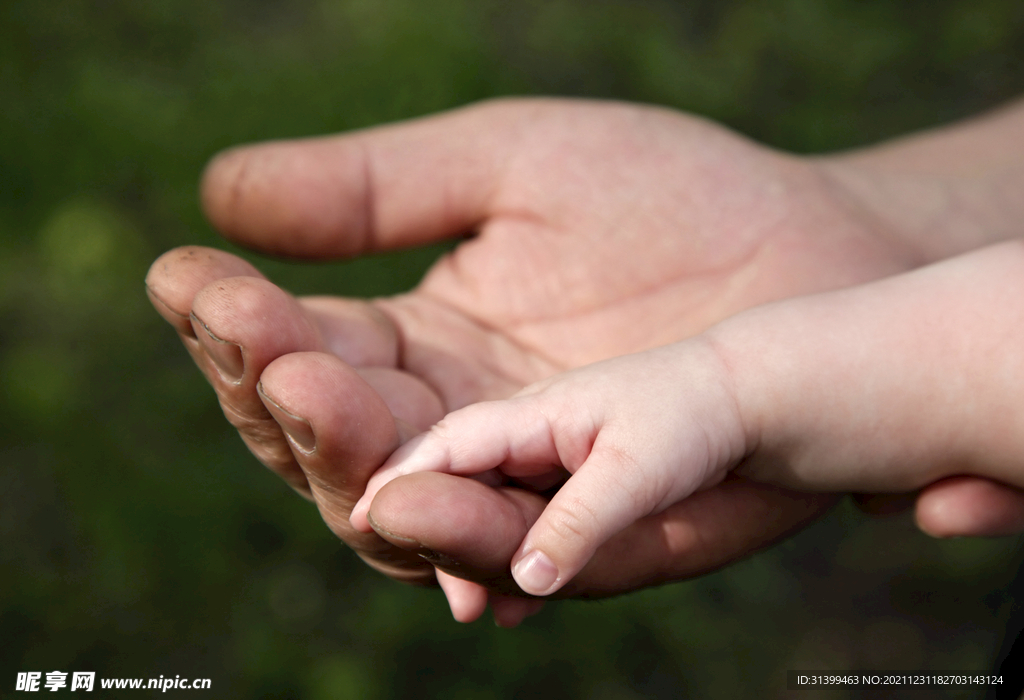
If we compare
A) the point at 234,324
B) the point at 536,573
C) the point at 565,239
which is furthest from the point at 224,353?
the point at 565,239

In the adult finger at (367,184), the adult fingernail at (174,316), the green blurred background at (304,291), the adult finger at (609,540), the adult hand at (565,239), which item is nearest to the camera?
the adult finger at (609,540)

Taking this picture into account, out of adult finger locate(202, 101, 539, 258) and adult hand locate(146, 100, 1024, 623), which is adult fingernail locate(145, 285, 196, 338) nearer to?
adult hand locate(146, 100, 1024, 623)

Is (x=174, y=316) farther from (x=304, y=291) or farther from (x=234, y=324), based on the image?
(x=304, y=291)

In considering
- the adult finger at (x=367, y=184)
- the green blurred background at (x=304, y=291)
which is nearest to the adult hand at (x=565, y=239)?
the adult finger at (x=367, y=184)

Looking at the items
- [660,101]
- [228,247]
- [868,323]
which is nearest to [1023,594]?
[868,323]

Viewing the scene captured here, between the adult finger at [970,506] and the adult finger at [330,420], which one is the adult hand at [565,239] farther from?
the adult finger at [330,420]

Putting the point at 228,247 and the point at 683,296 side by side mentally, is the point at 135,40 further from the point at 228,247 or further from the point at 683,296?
the point at 683,296

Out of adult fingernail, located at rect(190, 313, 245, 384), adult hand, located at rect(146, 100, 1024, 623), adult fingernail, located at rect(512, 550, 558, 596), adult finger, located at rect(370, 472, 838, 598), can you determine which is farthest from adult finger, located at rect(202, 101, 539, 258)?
adult fingernail, located at rect(512, 550, 558, 596)
